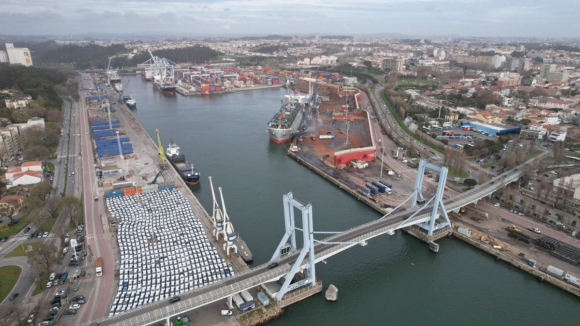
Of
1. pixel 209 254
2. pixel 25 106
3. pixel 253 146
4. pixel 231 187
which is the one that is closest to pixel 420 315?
pixel 209 254

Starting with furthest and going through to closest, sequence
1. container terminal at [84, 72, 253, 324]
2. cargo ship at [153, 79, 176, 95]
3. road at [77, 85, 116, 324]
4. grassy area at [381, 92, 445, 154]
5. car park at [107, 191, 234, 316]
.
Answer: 1. cargo ship at [153, 79, 176, 95]
2. grassy area at [381, 92, 445, 154]
3. container terminal at [84, 72, 253, 324]
4. car park at [107, 191, 234, 316]
5. road at [77, 85, 116, 324]

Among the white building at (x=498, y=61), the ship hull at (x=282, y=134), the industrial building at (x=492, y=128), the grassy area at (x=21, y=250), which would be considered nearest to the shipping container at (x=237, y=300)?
the grassy area at (x=21, y=250)

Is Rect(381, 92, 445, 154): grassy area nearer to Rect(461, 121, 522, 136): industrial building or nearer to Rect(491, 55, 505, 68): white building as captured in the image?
Rect(461, 121, 522, 136): industrial building

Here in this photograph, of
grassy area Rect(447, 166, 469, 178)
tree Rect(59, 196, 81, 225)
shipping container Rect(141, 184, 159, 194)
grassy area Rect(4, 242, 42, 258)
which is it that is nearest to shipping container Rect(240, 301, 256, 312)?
grassy area Rect(4, 242, 42, 258)

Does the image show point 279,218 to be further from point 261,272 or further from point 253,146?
point 253,146

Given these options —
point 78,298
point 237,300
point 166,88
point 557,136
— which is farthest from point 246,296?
point 166,88

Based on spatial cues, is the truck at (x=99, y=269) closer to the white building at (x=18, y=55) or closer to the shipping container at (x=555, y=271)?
the shipping container at (x=555, y=271)

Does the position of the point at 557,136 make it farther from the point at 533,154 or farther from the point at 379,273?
the point at 379,273
